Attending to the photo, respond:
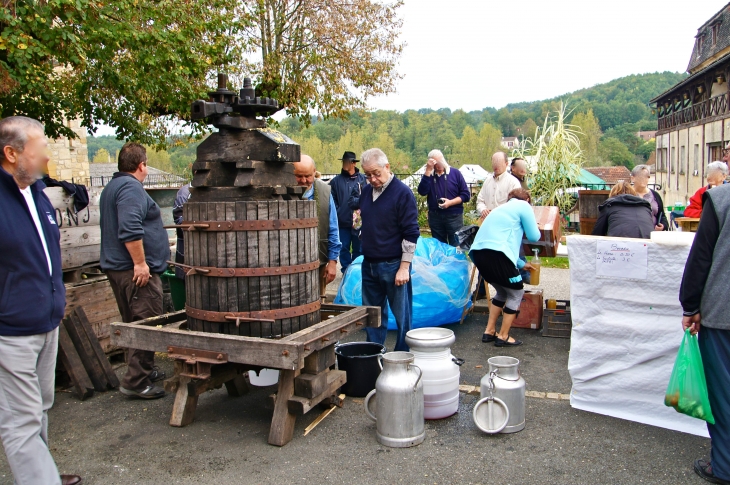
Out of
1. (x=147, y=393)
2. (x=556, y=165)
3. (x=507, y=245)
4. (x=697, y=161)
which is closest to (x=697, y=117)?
(x=697, y=161)

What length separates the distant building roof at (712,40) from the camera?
123 feet

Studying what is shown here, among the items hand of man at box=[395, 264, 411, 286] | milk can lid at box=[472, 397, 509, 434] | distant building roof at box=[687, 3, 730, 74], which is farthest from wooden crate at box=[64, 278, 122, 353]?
distant building roof at box=[687, 3, 730, 74]

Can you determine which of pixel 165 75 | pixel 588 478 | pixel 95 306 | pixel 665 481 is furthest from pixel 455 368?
pixel 165 75

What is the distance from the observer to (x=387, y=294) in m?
5.02

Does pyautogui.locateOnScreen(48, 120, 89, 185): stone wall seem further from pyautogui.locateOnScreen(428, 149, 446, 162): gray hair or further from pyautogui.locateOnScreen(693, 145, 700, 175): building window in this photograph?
pyautogui.locateOnScreen(693, 145, 700, 175): building window

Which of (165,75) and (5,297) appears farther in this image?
(165,75)

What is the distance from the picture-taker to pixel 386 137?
Result: 202 ft

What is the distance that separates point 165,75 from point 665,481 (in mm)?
6962

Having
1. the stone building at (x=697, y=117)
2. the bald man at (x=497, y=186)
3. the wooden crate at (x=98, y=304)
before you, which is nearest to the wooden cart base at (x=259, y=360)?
the wooden crate at (x=98, y=304)

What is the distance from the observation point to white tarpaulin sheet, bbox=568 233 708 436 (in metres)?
3.85

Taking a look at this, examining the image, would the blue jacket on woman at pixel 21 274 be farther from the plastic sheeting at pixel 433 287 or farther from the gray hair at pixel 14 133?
the plastic sheeting at pixel 433 287

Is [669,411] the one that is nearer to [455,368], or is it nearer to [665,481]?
[665,481]

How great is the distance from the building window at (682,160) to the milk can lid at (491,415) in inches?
1489

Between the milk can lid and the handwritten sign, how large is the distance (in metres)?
1.17
